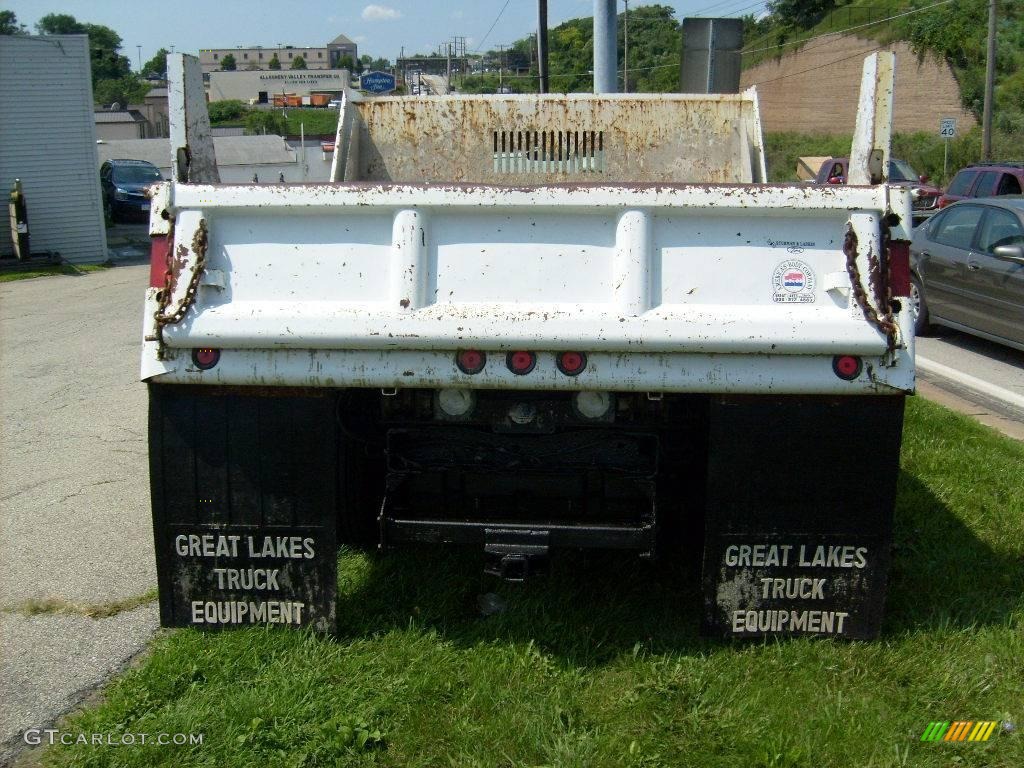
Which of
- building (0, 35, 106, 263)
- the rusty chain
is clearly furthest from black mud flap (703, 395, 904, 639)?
building (0, 35, 106, 263)

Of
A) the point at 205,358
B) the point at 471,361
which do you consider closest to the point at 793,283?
the point at 471,361

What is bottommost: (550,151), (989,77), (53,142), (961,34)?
(550,151)

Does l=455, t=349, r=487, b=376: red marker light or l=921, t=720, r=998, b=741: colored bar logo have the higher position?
l=455, t=349, r=487, b=376: red marker light

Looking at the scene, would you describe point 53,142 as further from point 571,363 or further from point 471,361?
point 571,363

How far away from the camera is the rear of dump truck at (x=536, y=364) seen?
3516 mm

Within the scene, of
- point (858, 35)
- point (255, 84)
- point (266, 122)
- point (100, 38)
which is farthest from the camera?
point (100, 38)

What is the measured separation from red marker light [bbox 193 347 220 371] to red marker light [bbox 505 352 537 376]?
39.0 inches

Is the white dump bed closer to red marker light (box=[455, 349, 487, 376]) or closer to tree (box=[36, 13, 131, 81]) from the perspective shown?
red marker light (box=[455, 349, 487, 376])

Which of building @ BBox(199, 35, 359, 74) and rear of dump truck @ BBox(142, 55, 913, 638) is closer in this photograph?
rear of dump truck @ BBox(142, 55, 913, 638)

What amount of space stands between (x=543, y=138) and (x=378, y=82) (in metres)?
27.4

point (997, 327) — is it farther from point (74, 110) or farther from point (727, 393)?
point (74, 110)

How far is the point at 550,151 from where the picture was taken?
6.02 m

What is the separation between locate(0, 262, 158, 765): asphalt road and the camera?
12.9 ft

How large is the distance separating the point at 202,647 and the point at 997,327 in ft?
28.9
